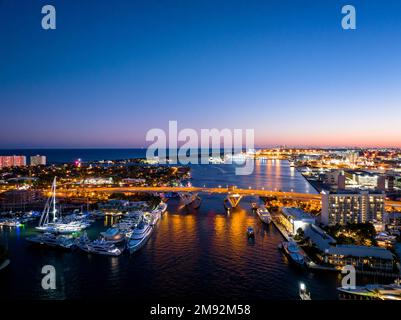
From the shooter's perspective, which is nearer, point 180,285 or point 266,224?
point 180,285

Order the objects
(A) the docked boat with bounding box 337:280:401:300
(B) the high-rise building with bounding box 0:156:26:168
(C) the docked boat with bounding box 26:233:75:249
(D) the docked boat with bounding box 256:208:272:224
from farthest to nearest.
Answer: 1. (B) the high-rise building with bounding box 0:156:26:168
2. (D) the docked boat with bounding box 256:208:272:224
3. (C) the docked boat with bounding box 26:233:75:249
4. (A) the docked boat with bounding box 337:280:401:300

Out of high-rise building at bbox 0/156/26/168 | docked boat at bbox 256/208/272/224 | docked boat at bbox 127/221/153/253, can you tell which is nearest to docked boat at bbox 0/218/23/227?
docked boat at bbox 127/221/153/253

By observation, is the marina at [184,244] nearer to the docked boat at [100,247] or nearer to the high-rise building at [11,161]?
the docked boat at [100,247]

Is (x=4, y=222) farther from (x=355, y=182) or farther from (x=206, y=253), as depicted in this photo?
(x=355, y=182)

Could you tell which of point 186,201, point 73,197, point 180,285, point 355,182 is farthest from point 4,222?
point 355,182

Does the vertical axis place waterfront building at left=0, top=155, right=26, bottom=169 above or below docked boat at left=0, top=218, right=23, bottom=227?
above

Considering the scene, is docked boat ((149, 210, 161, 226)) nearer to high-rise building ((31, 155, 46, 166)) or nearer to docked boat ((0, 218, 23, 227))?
docked boat ((0, 218, 23, 227))

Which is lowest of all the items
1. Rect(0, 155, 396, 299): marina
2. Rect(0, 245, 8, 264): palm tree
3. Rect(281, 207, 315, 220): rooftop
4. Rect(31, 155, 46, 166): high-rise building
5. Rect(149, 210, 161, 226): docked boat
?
Rect(0, 155, 396, 299): marina
